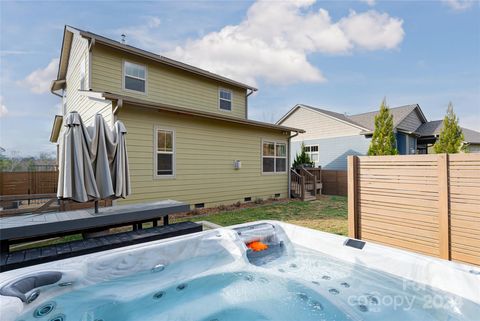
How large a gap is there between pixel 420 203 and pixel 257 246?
8.23 feet

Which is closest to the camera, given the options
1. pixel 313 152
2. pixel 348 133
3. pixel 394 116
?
pixel 348 133

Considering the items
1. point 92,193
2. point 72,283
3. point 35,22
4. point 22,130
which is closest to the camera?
point 72,283

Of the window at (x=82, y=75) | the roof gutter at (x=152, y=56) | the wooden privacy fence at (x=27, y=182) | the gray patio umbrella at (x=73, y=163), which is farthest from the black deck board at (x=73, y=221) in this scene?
the wooden privacy fence at (x=27, y=182)

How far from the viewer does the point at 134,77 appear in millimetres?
8922

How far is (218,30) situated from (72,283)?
30.5 ft

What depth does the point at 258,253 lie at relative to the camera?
13.1 ft

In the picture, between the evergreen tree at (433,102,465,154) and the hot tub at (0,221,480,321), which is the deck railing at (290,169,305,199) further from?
the evergreen tree at (433,102,465,154)

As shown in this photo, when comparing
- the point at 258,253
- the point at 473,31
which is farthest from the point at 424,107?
the point at 258,253

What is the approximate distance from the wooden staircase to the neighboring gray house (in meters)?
4.72

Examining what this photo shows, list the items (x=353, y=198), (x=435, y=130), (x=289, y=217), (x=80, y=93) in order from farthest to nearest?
(x=435, y=130), (x=80, y=93), (x=289, y=217), (x=353, y=198)

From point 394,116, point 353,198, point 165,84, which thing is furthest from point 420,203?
point 394,116

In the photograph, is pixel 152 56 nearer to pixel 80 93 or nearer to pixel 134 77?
pixel 134 77

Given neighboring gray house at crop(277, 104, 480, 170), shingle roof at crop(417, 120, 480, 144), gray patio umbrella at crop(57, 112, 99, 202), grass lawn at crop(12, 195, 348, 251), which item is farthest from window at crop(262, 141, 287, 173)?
shingle roof at crop(417, 120, 480, 144)

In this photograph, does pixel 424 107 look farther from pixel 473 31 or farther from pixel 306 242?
pixel 306 242
